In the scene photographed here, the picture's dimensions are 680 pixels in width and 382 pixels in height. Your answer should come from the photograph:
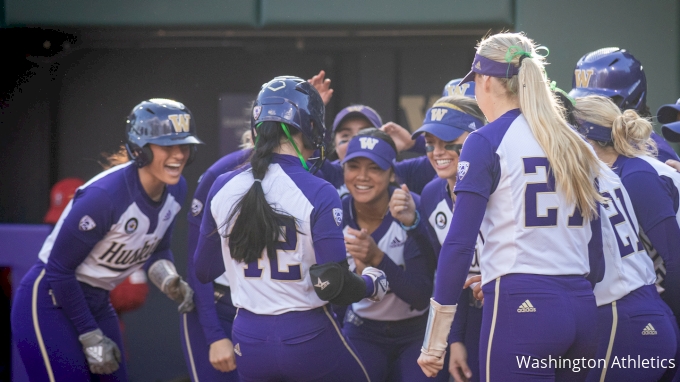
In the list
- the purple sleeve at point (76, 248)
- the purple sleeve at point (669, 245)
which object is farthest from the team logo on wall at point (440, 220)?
the purple sleeve at point (76, 248)

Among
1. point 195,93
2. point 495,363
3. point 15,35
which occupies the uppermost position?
point 15,35

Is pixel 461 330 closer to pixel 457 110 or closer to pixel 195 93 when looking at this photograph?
pixel 457 110

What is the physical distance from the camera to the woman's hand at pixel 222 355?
3555mm

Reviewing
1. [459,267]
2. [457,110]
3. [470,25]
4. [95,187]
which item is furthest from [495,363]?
[470,25]

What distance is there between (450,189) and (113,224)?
5.66ft

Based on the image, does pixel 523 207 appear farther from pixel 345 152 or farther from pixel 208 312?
pixel 345 152

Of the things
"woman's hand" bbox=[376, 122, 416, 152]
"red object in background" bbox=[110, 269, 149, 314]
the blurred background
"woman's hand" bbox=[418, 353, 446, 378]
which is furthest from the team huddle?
the blurred background

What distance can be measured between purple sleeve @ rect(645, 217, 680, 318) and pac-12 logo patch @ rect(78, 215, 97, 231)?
2.58 meters

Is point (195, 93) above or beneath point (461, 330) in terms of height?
above

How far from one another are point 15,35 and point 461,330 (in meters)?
4.36

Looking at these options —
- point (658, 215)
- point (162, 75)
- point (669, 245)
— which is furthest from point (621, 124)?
point (162, 75)

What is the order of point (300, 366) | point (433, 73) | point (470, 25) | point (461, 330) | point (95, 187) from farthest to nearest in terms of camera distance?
point (433, 73), point (470, 25), point (95, 187), point (461, 330), point (300, 366)

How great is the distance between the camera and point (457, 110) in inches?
143

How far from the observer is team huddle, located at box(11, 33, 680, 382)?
2.38 m
